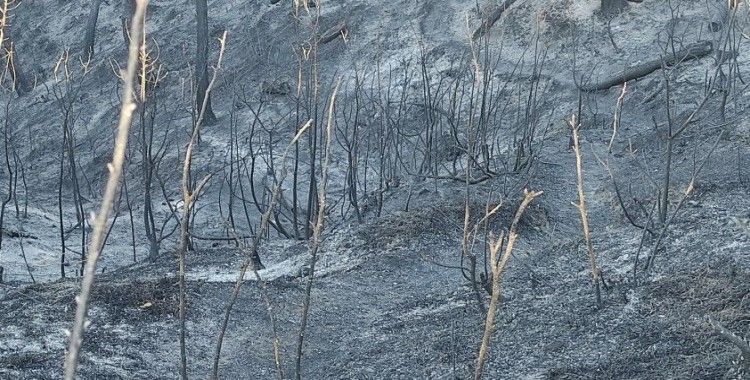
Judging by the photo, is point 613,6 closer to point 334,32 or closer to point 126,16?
point 334,32

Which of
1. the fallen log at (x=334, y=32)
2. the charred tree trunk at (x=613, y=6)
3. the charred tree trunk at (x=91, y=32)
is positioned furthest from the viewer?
the charred tree trunk at (x=91, y=32)

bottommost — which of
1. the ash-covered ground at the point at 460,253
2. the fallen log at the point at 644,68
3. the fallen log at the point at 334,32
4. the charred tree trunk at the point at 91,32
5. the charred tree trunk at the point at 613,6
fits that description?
the ash-covered ground at the point at 460,253

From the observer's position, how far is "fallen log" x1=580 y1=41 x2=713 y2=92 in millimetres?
14891

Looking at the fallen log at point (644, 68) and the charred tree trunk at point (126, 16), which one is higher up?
the charred tree trunk at point (126, 16)

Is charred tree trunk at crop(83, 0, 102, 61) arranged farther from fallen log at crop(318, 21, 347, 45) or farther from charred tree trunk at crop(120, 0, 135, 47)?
fallen log at crop(318, 21, 347, 45)

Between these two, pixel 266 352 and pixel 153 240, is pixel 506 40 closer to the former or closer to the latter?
pixel 153 240

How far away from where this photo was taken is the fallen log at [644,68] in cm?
1489

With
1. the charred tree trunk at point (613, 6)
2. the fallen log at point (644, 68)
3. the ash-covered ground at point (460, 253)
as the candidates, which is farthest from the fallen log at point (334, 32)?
the fallen log at point (644, 68)

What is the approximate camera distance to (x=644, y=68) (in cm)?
1526

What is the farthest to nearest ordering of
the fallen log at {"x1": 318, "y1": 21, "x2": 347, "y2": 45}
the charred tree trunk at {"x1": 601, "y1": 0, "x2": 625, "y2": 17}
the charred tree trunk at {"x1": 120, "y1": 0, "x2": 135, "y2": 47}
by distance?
the charred tree trunk at {"x1": 120, "y1": 0, "x2": 135, "y2": 47}, the fallen log at {"x1": 318, "y1": 21, "x2": 347, "y2": 45}, the charred tree trunk at {"x1": 601, "y1": 0, "x2": 625, "y2": 17}

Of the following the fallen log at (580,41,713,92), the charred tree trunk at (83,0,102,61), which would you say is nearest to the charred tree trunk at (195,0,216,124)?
the charred tree trunk at (83,0,102,61)

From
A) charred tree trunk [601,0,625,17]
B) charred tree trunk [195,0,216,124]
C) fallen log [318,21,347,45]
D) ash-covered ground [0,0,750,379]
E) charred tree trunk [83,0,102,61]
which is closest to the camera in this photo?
ash-covered ground [0,0,750,379]

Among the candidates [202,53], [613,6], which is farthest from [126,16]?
[613,6]

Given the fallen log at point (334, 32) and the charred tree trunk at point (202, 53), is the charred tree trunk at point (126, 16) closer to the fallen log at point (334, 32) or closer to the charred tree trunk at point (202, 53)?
the charred tree trunk at point (202, 53)
